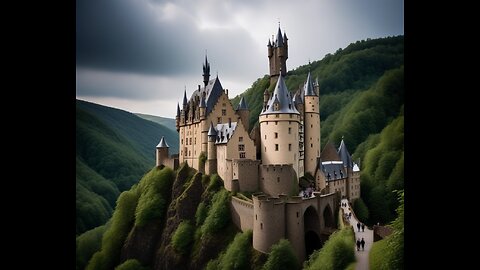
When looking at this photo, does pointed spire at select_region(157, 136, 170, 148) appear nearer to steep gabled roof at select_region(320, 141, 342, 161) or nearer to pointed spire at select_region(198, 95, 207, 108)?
pointed spire at select_region(198, 95, 207, 108)

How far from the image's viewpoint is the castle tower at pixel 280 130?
2122cm

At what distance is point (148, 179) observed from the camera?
24203 mm

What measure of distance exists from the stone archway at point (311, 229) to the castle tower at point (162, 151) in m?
10.3

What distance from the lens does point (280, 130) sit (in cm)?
2134

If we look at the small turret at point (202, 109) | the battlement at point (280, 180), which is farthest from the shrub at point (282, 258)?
the small turret at point (202, 109)

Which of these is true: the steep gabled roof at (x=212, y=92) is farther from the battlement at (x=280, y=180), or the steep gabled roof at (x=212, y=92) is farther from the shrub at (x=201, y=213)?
the battlement at (x=280, y=180)

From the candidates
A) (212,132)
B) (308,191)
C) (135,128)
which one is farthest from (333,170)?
(135,128)

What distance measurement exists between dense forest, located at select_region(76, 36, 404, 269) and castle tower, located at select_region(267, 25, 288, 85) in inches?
212
